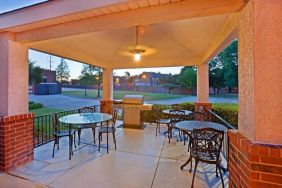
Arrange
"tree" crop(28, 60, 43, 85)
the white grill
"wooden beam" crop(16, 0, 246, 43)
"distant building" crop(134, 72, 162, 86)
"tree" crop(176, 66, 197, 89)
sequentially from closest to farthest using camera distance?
"wooden beam" crop(16, 0, 246, 43)
the white grill
"tree" crop(28, 60, 43, 85)
"tree" crop(176, 66, 197, 89)
"distant building" crop(134, 72, 162, 86)

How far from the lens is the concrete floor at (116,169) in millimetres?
2574

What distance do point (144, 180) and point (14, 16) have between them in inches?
134

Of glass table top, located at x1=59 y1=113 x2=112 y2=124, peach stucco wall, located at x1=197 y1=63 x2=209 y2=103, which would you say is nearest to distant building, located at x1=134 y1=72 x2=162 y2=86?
peach stucco wall, located at x1=197 y1=63 x2=209 y2=103

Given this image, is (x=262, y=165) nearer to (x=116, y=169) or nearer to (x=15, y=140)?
(x=116, y=169)

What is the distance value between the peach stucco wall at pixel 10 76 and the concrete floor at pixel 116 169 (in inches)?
44.5

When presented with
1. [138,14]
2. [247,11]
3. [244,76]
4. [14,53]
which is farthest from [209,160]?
[14,53]

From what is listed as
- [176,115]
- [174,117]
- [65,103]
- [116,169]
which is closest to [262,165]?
[116,169]

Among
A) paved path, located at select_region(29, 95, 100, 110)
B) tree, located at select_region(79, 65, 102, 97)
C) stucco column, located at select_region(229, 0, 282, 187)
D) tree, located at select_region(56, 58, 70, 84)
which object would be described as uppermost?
tree, located at select_region(56, 58, 70, 84)

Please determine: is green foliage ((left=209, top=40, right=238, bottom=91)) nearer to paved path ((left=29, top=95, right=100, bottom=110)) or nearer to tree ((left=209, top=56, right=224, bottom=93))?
tree ((left=209, top=56, right=224, bottom=93))

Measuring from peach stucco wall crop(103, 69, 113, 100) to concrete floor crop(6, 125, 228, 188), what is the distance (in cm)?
325

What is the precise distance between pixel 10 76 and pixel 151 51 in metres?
3.81

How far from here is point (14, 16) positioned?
2695 mm

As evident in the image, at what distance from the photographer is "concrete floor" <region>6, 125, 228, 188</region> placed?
2574 millimetres

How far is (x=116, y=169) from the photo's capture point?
3.01 m
